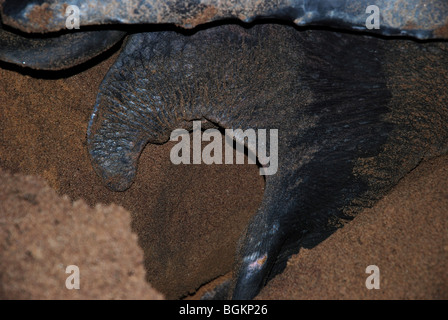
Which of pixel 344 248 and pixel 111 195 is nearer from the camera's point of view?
pixel 344 248

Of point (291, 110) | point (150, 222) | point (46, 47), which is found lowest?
point (150, 222)

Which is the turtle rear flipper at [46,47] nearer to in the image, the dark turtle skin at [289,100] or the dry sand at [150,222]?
the dark turtle skin at [289,100]

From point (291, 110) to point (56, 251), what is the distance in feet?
2.90

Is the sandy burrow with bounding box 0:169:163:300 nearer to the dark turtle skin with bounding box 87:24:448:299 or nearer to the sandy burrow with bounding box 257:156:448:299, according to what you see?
the dark turtle skin with bounding box 87:24:448:299

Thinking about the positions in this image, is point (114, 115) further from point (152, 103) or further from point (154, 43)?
point (154, 43)

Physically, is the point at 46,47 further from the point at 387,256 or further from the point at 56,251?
the point at 387,256

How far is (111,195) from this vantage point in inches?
65.0

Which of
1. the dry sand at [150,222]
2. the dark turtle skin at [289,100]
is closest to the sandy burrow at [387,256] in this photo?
the dry sand at [150,222]

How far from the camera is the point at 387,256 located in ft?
4.46

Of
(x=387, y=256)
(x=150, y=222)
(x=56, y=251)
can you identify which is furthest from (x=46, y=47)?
(x=387, y=256)

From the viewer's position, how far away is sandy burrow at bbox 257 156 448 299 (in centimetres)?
130

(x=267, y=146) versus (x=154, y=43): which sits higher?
(x=154, y=43)

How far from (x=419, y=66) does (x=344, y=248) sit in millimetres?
665
